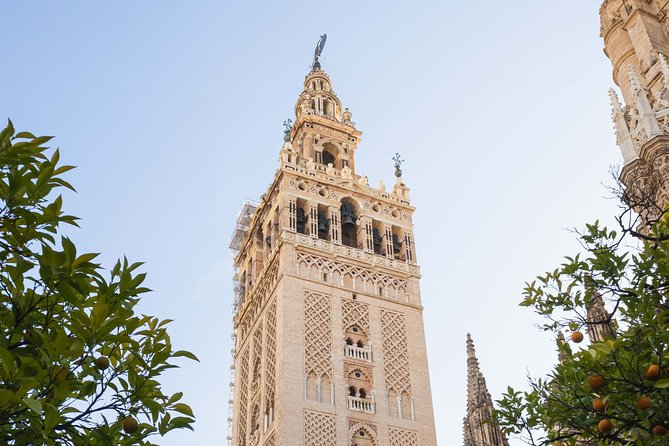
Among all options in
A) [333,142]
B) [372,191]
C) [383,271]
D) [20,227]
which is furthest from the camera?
[333,142]

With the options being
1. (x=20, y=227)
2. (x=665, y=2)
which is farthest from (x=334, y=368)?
(x=20, y=227)

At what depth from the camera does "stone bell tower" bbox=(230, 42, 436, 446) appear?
26.7m

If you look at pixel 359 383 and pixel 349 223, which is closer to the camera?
pixel 359 383

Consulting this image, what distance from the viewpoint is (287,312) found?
28.0 m

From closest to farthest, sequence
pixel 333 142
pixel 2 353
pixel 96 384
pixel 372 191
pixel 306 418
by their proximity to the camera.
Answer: pixel 2 353, pixel 96 384, pixel 306 418, pixel 372 191, pixel 333 142

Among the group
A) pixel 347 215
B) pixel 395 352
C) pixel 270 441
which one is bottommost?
pixel 270 441

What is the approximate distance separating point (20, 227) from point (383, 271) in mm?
26282

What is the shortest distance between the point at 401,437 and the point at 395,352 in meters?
3.20

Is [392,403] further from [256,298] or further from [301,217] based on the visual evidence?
[301,217]

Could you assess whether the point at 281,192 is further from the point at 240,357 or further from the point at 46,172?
the point at 46,172

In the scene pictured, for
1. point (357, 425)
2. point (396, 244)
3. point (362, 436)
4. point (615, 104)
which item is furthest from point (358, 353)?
point (615, 104)

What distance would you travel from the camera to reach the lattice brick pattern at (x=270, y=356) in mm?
27469

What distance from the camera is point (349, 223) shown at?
107 ft

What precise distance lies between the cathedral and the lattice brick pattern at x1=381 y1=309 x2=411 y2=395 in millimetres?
40
